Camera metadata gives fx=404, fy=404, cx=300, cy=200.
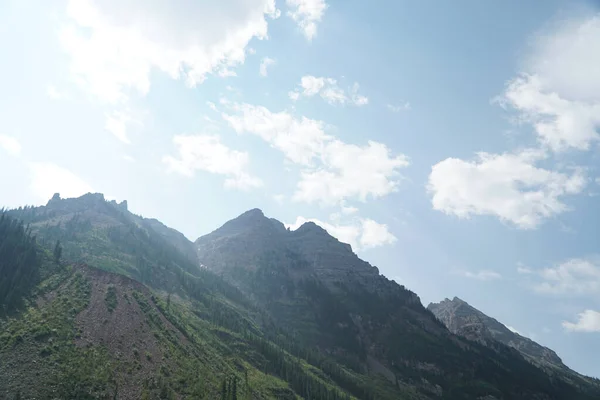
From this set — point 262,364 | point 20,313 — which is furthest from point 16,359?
point 262,364

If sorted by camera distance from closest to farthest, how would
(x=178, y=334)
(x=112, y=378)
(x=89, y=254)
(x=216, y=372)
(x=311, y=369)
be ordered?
(x=112, y=378) < (x=216, y=372) < (x=178, y=334) < (x=311, y=369) < (x=89, y=254)

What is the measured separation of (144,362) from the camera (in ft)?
278

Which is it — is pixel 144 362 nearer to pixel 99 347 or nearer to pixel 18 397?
pixel 99 347

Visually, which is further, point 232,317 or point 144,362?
point 232,317

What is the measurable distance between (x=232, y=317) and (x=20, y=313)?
116 m

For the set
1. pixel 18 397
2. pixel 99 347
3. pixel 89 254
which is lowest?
pixel 18 397

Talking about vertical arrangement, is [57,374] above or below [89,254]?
below

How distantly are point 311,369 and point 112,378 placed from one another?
113 metres

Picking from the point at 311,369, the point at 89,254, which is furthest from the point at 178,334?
the point at 89,254

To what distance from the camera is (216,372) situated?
101625mm

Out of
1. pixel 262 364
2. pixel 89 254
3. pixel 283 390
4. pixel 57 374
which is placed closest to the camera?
pixel 57 374

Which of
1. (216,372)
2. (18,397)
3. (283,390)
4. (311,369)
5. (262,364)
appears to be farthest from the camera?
(311,369)

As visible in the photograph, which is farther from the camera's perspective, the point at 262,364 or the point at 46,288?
the point at 262,364

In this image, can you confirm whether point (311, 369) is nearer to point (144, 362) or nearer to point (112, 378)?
point (144, 362)
